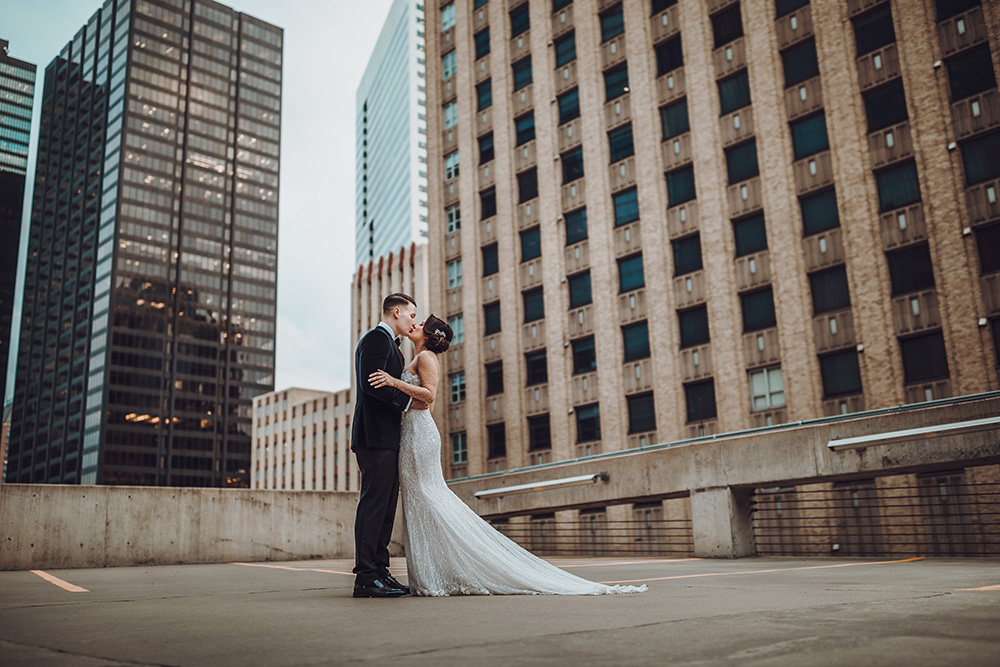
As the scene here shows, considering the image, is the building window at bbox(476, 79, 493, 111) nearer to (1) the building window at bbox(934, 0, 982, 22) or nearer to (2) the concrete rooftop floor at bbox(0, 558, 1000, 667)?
(1) the building window at bbox(934, 0, 982, 22)

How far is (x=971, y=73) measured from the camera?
2156 centimetres

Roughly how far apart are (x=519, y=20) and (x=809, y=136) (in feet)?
54.5

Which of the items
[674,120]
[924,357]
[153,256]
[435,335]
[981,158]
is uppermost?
[153,256]

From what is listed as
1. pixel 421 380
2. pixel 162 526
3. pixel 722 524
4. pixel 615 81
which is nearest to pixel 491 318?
pixel 615 81

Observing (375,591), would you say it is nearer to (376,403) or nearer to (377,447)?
(377,447)

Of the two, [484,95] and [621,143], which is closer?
[621,143]

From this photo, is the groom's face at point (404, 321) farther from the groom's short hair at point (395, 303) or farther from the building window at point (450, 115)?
the building window at point (450, 115)

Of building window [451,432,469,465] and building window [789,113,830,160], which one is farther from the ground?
building window [789,113,830,160]

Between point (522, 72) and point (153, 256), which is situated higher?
point (153, 256)

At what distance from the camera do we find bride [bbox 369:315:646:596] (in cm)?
498

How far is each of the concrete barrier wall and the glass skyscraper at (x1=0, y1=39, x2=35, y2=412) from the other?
6231 inches

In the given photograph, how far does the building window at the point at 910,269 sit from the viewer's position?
21.4m

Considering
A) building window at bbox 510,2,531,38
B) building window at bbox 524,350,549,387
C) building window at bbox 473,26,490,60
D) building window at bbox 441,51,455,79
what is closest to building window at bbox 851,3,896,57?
building window at bbox 510,2,531,38

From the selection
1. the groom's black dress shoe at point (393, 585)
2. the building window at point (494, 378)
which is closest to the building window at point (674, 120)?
the building window at point (494, 378)
